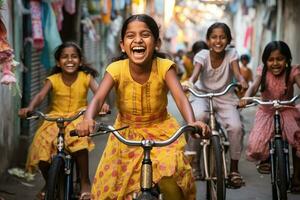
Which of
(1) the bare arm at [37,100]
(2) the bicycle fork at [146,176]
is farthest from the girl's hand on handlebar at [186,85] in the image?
(2) the bicycle fork at [146,176]

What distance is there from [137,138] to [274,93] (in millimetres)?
2509

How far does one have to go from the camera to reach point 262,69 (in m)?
6.20

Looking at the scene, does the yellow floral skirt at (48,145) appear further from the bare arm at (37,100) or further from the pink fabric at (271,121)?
the pink fabric at (271,121)

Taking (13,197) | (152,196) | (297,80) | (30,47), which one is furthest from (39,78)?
(152,196)

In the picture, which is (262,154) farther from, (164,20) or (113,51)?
(164,20)

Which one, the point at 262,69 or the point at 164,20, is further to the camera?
the point at 164,20

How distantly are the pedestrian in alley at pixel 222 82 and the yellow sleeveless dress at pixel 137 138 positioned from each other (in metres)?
2.10

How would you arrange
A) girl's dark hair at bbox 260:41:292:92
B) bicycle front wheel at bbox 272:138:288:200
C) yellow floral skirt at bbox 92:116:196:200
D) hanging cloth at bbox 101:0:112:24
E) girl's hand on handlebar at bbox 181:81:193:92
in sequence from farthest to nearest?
1. hanging cloth at bbox 101:0:112:24
2. girl's dark hair at bbox 260:41:292:92
3. girl's hand on handlebar at bbox 181:81:193:92
4. bicycle front wheel at bbox 272:138:288:200
5. yellow floral skirt at bbox 92:116:196:200

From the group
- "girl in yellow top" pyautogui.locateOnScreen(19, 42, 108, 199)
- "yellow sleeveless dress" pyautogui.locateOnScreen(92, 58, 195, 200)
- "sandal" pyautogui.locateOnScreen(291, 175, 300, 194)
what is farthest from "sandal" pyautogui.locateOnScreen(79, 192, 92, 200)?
"sandal" pyautogui.locateOnScreen(291, 175, 300, 194)

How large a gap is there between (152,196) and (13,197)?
343cm

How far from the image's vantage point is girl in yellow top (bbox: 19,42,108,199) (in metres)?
5.52

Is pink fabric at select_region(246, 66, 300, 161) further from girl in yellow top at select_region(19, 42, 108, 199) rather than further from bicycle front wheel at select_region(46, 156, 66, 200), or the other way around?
bicycle front wheel at select_region(46, 156, 66, 200)

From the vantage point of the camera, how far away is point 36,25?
8180 mm

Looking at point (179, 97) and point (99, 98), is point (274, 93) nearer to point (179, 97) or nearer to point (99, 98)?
point (179, 97)
